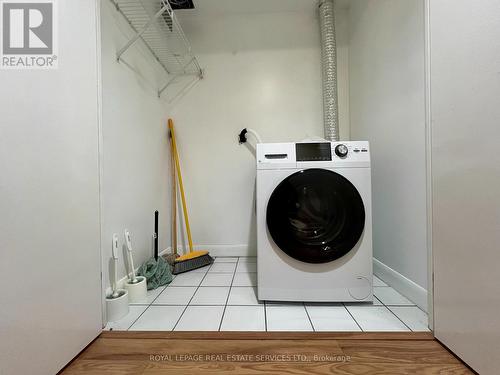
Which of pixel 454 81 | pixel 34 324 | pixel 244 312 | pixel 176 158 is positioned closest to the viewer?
pixel 34 324

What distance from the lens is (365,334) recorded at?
938mm

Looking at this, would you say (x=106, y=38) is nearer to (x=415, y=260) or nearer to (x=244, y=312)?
(x=244, y=312)

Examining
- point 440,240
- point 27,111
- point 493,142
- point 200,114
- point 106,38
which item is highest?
point 106,38

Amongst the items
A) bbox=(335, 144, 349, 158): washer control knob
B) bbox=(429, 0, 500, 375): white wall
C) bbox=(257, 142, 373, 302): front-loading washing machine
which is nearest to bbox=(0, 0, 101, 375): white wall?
bbox=(257, 142, 373, 302): front-loading washing machine

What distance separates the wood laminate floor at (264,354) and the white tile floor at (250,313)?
53 mm

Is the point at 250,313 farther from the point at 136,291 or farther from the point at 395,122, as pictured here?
the point at 395,122

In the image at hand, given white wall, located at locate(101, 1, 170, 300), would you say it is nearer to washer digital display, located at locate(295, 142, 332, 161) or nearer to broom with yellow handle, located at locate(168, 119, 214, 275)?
broom with yellow handle, located at locate(168, 119, 214, 275)

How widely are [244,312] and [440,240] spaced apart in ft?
3.22

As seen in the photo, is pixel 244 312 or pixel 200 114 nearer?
pixel 244 312

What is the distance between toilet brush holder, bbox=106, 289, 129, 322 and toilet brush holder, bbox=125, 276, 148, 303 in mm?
98

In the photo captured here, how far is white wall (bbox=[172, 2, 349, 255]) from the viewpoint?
1925 mm

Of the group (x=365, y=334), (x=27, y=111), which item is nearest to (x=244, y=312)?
(x=365, y=334)

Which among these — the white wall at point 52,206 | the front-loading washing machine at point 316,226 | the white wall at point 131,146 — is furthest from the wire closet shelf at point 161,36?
the front-loading washing machine at point 316,226

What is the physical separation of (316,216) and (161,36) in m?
1.79
